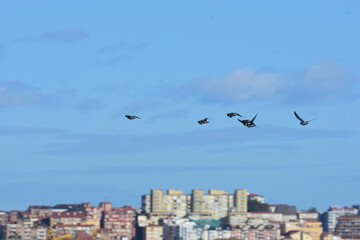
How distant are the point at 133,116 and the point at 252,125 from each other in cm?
407

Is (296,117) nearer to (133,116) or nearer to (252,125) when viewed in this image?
(252,125)

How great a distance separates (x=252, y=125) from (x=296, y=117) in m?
2.58

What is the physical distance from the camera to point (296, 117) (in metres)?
42.4

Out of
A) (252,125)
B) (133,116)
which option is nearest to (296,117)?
(252,125)

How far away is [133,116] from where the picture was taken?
4075 cm

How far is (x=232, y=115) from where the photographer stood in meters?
39.5

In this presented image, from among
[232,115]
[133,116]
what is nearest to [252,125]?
[232,115]

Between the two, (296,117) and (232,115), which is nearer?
(232,115)

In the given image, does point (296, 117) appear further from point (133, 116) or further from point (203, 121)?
point (133, 116)

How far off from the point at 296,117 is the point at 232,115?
12.4 ft

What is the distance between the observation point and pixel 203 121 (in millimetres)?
41688

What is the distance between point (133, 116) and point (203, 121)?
2589mm

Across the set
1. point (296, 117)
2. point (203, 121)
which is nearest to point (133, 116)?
point (203, 121)

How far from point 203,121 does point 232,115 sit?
2352 mm
